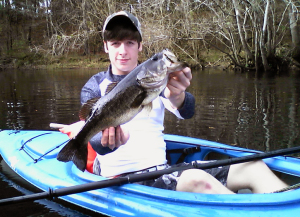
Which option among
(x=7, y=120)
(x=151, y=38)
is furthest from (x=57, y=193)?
(x=151, y=38)

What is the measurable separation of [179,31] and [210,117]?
11.0 metres

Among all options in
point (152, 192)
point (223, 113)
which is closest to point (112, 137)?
point (152, 192)

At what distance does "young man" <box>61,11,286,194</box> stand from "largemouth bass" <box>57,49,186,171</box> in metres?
0.44

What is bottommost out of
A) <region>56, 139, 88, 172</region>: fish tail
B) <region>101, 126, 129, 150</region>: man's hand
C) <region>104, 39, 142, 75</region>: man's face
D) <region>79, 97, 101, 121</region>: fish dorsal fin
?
<region>56, 139, 88, 172</region>: fish tail

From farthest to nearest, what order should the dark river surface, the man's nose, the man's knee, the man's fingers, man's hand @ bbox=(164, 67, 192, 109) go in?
the dark river surface
the man's nose
the man's knee
the man's fingers
man's hand @ bbox=(164, 67, 192, 109)

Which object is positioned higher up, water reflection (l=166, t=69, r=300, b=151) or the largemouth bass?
the largemouth bass

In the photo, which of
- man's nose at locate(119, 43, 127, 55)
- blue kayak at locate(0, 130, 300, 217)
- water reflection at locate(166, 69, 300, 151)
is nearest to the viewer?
blue kayak at locate(0, 130, 300, 217)

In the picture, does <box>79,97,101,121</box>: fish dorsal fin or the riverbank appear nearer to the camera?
<box>79,97,101,121</box>: fish dorsal fin

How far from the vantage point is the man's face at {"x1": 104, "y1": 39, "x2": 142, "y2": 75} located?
8.19 feet

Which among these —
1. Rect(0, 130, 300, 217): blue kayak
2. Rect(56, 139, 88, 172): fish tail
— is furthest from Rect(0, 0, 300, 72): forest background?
Rect(56, 139, 88, 172): fish tail

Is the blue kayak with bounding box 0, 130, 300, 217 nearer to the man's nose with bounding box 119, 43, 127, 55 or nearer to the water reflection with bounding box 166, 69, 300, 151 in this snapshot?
the man's nose with bounding box 119, 43, 127, 55

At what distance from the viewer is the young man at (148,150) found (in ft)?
7.64

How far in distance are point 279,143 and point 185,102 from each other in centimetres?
356

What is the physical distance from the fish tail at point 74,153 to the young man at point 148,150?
0.30 meters
